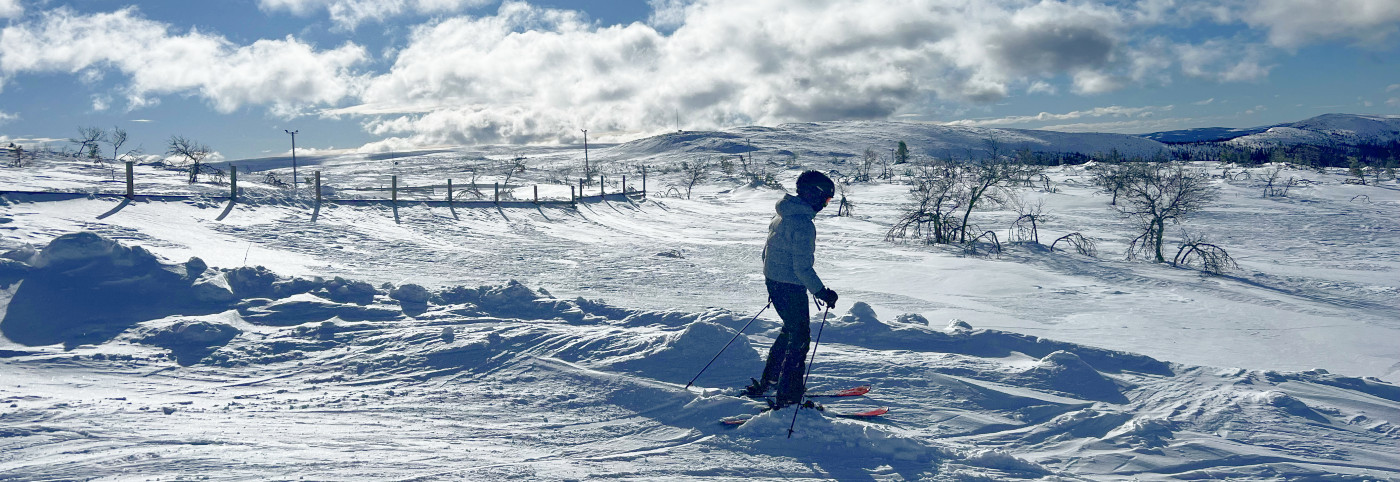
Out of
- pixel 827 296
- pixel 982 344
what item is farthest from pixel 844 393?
pixel 982 344

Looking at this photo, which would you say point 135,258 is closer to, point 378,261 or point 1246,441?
point 378,261

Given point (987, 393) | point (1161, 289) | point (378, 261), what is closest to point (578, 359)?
point (987, 393)

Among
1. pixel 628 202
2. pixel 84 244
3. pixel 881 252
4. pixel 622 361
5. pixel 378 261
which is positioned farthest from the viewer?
pixel 628 202

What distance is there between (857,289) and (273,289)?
842 centimetres

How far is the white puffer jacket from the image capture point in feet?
14.5

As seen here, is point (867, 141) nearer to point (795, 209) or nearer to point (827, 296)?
point (795, 209)

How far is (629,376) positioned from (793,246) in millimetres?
1755

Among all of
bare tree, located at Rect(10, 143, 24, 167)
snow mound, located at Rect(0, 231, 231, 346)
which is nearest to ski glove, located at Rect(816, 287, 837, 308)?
snow mound, located at Rect(0, 231, 231, 346)

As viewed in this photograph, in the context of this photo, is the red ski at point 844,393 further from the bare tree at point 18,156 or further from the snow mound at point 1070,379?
the bare tree at point 18,156

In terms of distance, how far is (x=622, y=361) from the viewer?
579 centimetres

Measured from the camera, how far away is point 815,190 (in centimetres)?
455

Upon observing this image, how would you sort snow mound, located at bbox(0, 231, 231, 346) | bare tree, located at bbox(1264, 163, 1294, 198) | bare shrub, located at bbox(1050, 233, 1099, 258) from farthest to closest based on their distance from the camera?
bare tree, located at bbox(1264, 163, 1294, 198)
bare shrub, located at bbox(1050, 233, 1099, 258)
snow mound, located at bbox(0, 231, 231, 346)

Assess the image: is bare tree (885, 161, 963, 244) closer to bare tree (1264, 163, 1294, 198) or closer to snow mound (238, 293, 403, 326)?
snow mound (238, 293, 403, 326)

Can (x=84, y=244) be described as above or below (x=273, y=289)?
above
